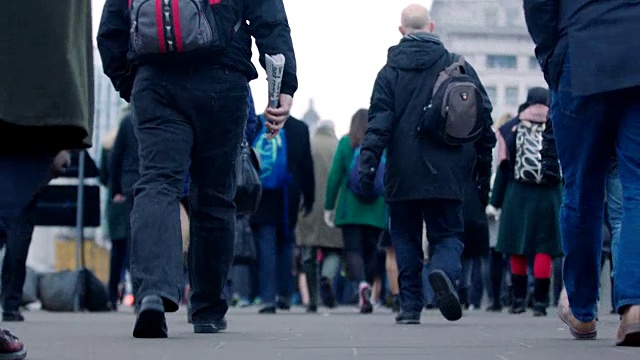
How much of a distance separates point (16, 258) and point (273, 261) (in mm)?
2857

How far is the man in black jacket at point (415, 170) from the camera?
9805 millimetres

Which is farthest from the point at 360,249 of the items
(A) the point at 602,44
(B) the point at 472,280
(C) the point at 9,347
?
(C) the point at 9,347

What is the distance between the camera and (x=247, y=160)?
31.1 feet

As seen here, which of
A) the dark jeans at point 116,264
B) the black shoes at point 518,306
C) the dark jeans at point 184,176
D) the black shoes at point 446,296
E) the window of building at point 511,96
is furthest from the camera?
the window of building at point 511,96

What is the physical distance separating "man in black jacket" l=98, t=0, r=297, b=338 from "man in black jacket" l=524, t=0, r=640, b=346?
4.46ft

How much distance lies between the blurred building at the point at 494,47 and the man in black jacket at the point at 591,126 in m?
113

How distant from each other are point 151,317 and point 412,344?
112 cm

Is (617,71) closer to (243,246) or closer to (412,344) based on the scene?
(412,344)

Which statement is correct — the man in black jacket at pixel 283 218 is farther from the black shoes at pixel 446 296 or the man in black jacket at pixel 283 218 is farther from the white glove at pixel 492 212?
the black shoes at pixel 446 296

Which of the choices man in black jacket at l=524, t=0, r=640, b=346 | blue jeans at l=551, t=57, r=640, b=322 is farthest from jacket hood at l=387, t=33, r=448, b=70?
blue jeans at l=551, t=57, r=640, b=322

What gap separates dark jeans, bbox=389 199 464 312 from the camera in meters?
9.85

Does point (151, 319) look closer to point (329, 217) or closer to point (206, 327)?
point (206, 327)

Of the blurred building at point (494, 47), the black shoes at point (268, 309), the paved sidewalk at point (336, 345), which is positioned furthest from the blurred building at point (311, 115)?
the paved sidewalk at point (336, 345)

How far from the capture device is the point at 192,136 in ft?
23.5
